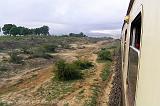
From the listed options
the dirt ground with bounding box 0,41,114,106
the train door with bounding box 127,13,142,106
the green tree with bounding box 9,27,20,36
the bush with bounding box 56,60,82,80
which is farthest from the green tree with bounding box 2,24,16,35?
the train door with bounding box 127,13,142,106

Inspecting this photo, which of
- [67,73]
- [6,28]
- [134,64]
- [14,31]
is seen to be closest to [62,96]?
[67,73]

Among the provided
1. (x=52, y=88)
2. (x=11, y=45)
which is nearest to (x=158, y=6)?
(x=52, y=88)

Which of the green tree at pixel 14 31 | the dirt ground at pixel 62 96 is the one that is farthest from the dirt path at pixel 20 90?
the green tree at pixel 14 31

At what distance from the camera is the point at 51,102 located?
11664mm

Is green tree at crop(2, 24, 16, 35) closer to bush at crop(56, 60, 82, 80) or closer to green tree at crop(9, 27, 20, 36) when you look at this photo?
green tree at crop(9, 27, 20, 36)

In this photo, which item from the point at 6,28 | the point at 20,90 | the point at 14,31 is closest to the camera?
the point at 20,90

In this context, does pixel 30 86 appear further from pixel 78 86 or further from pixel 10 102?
pixel 10 102

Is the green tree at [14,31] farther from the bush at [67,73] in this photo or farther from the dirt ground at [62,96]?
the bush at [67,73]

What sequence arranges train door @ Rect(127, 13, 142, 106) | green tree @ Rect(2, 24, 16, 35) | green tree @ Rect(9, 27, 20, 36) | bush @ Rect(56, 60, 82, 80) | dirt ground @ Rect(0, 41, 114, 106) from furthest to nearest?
green tree @ Rect(2, 24, 16, 35), green tree @ Rect(9, 27, 20, 36), bush @ Rect(56, 60, 82, 80), dirt ground @ Rect(0, 41, 114, 106), train door @ Rect(127, 13, 142, 106)

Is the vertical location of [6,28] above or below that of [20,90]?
above

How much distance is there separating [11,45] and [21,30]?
41308 mm

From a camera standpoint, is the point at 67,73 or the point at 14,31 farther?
the point at 14,31

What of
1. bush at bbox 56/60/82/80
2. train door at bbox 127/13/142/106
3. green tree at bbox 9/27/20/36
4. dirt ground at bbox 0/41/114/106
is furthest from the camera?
green tree at bbox 9/27/20/36

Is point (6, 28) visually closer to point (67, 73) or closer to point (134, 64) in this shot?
point (67, 73)
